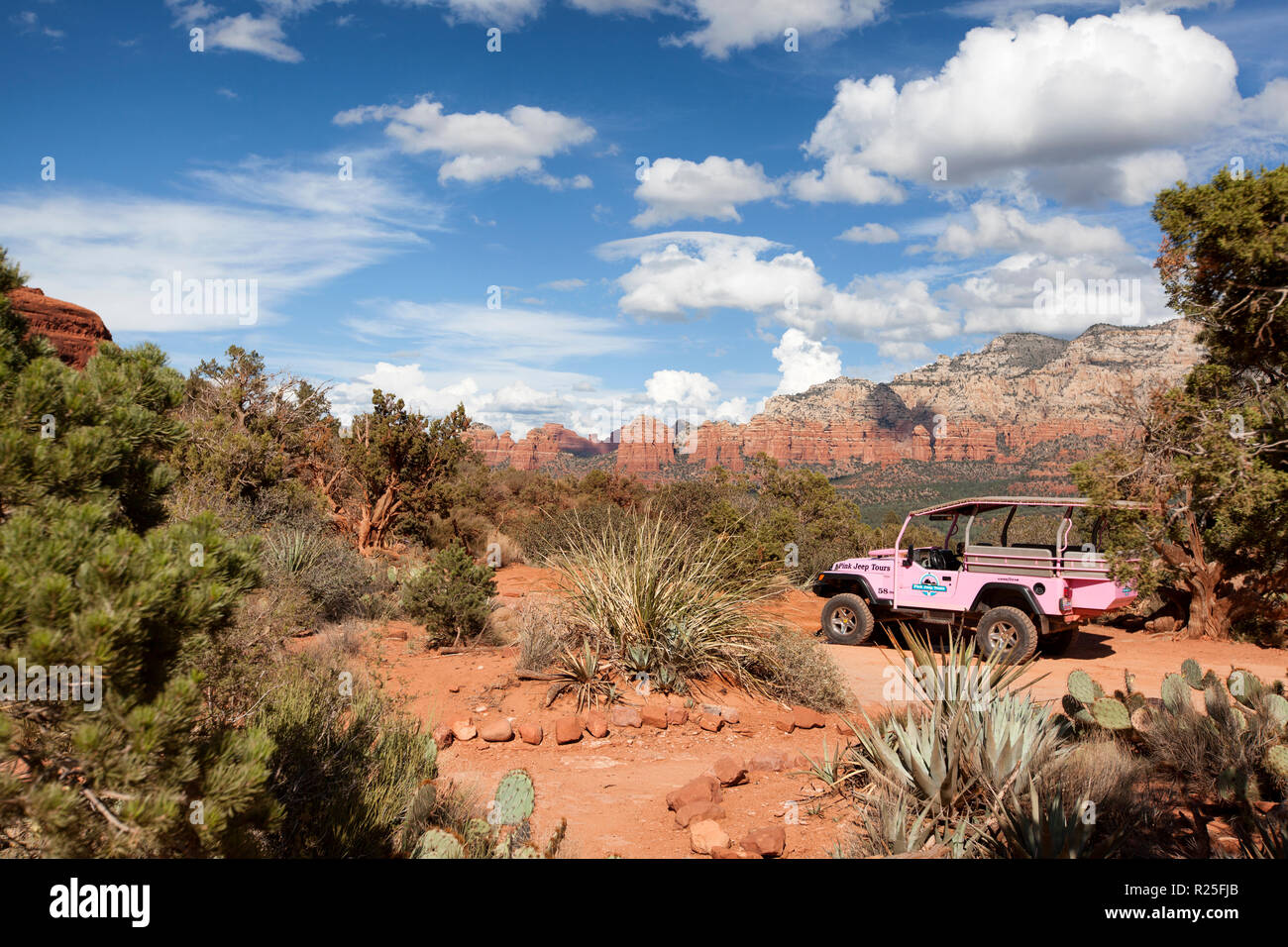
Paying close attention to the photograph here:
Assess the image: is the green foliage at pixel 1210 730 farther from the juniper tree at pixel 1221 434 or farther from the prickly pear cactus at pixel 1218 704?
the juniper tree at pixel 1221 434

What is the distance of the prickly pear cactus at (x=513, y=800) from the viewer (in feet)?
16.7

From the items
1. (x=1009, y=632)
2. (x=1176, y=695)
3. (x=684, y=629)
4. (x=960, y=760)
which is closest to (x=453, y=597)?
(x=684, y=629)

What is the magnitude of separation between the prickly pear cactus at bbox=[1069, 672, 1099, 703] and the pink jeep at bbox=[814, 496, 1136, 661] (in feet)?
10.1

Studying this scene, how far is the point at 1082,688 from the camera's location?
5.84 m

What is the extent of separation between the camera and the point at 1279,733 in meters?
5.21

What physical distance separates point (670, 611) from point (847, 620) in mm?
4823

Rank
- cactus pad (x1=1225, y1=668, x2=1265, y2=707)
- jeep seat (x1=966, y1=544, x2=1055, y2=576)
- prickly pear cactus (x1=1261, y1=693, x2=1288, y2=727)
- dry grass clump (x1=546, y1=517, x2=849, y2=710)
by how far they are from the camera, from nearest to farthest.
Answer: prickly pear cactus (x1=1261, y1=693, x2=1288, y2=727)
cactus pad (x1=1225, y1=668, x2=1265, y2=707)
dry grass clump (x1=546, y1=517, x2=849, y2=710)
jeep seat (x1=966, y1=544, x2=1055, y2=576)

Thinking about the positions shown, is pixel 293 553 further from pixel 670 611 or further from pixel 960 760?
pixel 960 760

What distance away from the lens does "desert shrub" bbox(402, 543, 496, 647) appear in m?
9.70

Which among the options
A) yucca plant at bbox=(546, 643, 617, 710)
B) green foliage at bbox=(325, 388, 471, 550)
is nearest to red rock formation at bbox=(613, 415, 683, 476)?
green foliage at bbox=(325, 388, 471, 550)

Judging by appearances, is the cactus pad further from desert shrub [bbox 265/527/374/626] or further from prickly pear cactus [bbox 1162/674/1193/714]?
desert shrub [bbox 265/527/374/626]
